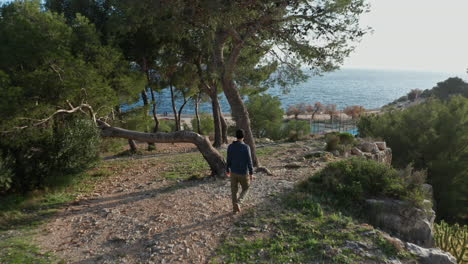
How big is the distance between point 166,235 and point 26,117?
643 centimetres

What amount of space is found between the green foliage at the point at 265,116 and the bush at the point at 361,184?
23.7 metres

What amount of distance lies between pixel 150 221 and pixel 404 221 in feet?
23.4

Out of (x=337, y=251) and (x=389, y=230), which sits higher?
(x=337, y=251)

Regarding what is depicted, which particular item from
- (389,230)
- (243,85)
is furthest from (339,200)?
(243,85)

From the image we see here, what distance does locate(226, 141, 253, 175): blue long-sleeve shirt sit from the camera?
736 cm

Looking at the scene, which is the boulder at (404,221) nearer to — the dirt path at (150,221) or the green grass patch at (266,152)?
the dirt path at (150,221)

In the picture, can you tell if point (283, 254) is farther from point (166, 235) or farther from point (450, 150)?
point (450, 150)

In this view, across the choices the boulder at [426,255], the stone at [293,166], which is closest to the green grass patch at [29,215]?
the boulder at [426,255]

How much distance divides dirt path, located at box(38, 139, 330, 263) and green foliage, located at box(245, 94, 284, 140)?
22370mm

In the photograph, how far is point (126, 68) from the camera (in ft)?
46.3

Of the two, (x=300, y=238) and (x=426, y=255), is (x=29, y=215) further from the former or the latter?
(x=426, y=255)

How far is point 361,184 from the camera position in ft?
30.2

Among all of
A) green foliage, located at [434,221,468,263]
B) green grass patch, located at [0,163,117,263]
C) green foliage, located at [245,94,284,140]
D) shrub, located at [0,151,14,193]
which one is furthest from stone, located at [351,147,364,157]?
green foliage, located at [245,94,284,140]

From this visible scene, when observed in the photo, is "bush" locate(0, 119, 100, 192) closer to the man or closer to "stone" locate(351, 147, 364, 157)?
the man
